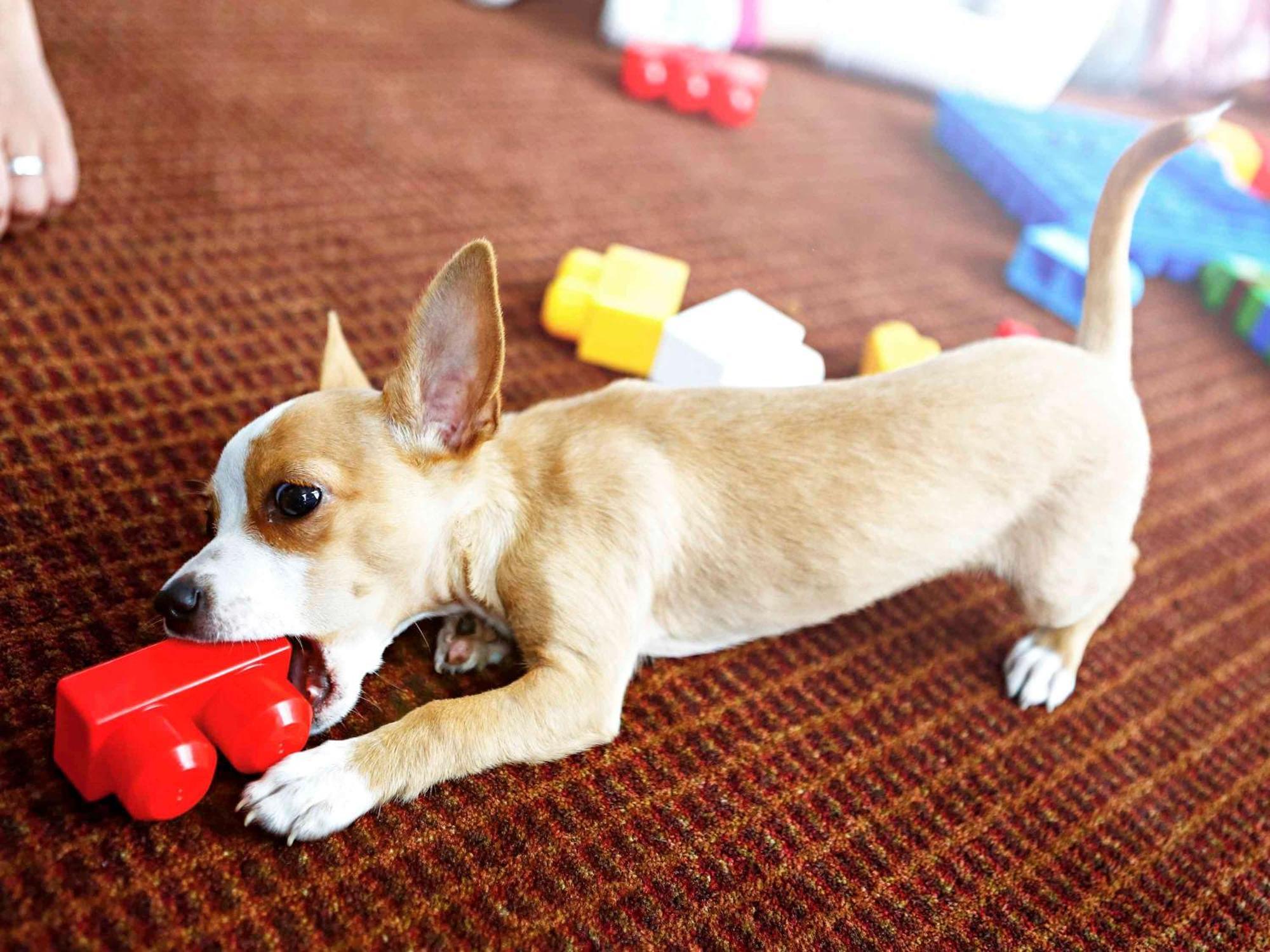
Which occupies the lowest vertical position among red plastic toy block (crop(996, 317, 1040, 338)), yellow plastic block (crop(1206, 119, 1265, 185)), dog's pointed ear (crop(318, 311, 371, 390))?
red plastic toy block (crop(996, 317, 1040, 338))

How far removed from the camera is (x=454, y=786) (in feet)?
4.48

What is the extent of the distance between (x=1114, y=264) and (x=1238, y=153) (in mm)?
2009

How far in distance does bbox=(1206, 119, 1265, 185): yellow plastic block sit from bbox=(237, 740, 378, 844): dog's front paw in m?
3.16

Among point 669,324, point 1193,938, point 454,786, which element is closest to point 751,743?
point 454,786

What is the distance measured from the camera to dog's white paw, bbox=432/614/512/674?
4.99 feet

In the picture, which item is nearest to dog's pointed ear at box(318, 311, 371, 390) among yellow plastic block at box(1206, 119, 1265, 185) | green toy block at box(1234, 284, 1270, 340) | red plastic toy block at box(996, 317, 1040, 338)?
red plastic toy block at box(996, 317, 1040, 338)

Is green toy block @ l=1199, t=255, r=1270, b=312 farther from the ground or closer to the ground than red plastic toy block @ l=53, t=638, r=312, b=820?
farther from the ground

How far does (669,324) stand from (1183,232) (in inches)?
69.2

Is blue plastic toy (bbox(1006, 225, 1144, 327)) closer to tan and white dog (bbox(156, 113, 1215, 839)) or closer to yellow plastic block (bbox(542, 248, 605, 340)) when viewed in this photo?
tan and white dog (bbox(156, 113, 1215, 839))

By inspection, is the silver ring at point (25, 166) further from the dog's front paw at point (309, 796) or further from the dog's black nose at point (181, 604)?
the dog's front paw at point (309, 796)

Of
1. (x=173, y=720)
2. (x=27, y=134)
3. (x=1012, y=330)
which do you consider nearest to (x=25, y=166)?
(x=27, y=134)

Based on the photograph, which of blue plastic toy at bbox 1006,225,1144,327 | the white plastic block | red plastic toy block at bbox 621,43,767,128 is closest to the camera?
the white plastic block

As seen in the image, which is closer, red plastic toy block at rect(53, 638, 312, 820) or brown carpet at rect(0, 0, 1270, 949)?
red plastic toy block at rect(53, 638, 312, 820)

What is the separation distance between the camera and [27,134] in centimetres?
209
